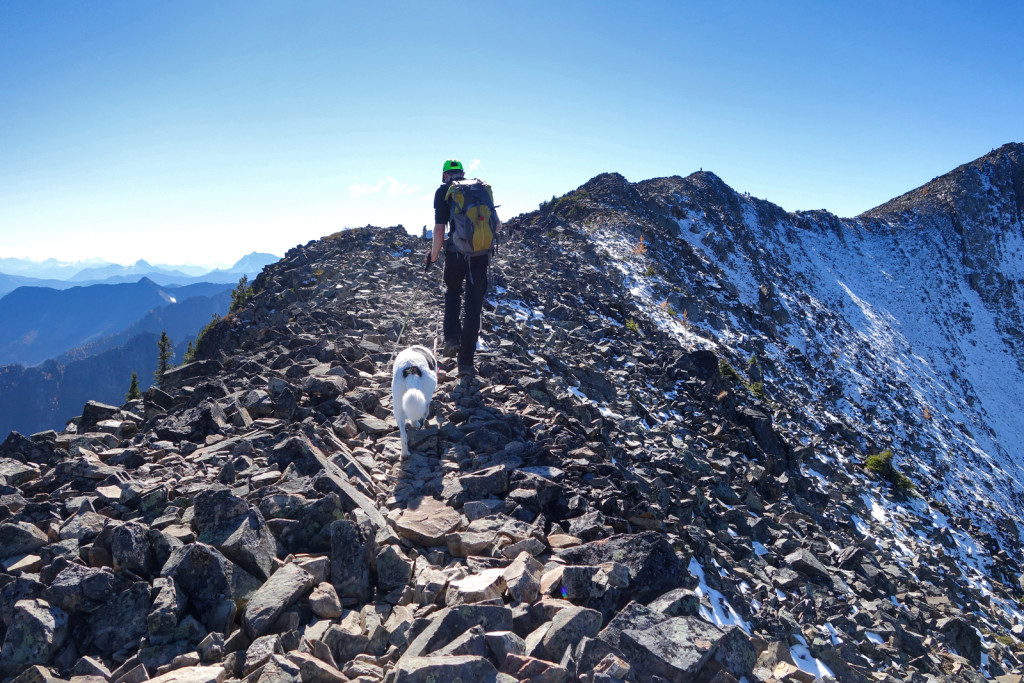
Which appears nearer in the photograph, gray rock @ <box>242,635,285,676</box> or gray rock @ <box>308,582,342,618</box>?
gray rock @ <box>242,635,285,676</box>

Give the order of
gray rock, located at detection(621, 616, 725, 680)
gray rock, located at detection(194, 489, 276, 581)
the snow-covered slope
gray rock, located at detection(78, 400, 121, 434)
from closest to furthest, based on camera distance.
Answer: gray rock, located at detection(621, 616, 725, 680) → gray rock, located at detection(194, 489, 276, 581) → gray rock, located at detection(78, 400, 121, 434) → the snow-covered slope

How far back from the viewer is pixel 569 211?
1367 inches

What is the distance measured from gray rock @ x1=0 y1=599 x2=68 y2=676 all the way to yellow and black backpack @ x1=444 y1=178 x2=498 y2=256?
6412mm

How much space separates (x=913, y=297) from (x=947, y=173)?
26.2m

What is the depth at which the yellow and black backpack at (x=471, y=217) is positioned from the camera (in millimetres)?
8430

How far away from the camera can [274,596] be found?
3602 mm

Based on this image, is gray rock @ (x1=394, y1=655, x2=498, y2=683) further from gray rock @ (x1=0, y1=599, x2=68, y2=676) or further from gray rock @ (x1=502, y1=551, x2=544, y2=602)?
gray rock @ (x1=0, y1=599, x2=68, y2=676)

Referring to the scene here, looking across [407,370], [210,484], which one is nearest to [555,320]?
[407,370]

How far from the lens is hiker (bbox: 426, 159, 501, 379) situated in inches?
333

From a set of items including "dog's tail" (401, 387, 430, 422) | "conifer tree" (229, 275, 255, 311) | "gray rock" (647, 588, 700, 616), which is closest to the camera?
"gray rock" (647, 588, 700, 616)

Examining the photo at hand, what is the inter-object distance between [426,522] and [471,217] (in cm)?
505

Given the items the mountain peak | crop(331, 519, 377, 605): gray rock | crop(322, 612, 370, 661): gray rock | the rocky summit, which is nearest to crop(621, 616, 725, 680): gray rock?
the rocky summit

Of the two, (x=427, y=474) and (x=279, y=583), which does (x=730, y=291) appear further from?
(x=279, y=583)

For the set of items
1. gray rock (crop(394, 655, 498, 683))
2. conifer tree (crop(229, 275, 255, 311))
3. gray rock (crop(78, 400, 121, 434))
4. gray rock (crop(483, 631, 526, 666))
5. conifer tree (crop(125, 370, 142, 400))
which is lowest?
conifer tree (crop(125, 370, 142, 400))
